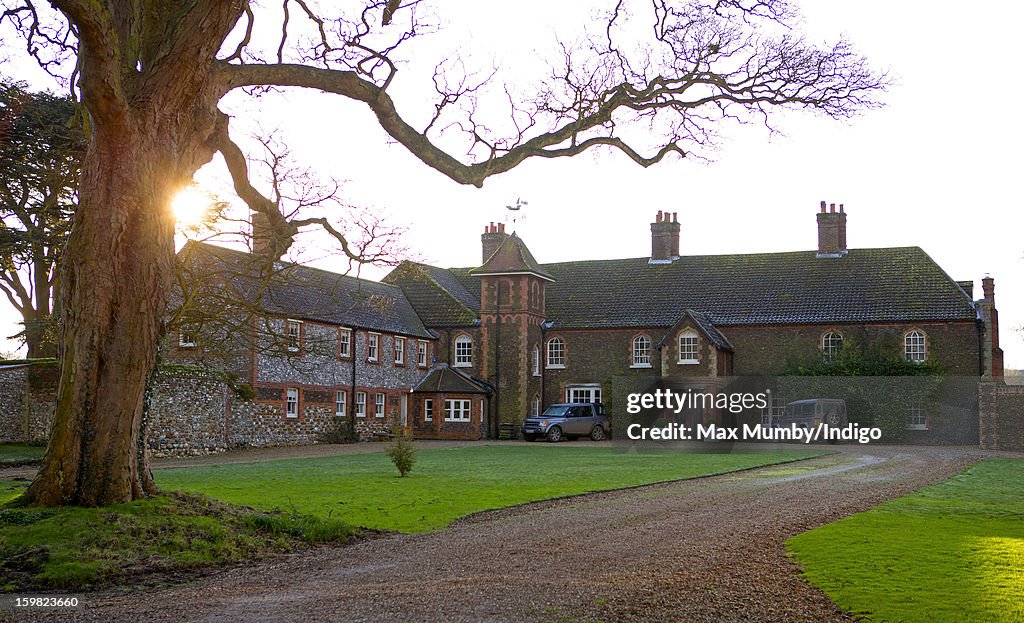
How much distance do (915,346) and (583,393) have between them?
15.4 meters

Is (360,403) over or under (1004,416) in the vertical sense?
over

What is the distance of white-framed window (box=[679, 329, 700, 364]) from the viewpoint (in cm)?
4288

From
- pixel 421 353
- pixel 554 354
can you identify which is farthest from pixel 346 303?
pixel 554 354

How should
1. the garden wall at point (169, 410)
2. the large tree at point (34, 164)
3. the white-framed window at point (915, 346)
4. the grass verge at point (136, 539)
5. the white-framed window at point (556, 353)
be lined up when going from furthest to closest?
the white-framed window at point (556, 353) → the white-framed window at point (915, 346) → the garden wall at point (169, 410) → the large tree at point (34, 164) → the grass verge at point (136, 539)

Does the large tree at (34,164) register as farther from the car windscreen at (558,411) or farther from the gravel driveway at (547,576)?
the car windscreen at (558,411)

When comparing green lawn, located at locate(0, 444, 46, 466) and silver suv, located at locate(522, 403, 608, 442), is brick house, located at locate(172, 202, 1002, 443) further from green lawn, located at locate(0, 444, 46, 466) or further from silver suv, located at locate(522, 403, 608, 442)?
green lawn, located at locate(0, 444, 46, 466)

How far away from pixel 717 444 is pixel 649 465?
43.3 ft

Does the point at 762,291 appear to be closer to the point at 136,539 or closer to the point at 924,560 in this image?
the point at 924,560

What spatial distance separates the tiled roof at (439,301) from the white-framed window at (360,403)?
770cm

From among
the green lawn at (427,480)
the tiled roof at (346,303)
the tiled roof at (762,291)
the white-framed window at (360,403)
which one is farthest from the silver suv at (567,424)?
the green lawn at (427,480)

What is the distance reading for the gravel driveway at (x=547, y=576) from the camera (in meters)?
7.72

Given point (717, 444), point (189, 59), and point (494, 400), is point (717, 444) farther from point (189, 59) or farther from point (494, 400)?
point (189, 59)

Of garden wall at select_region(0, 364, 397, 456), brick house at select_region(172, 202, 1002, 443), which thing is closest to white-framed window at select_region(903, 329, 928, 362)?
brick house at select_region(172, 202, 1002, 443)

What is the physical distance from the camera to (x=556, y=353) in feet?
156
